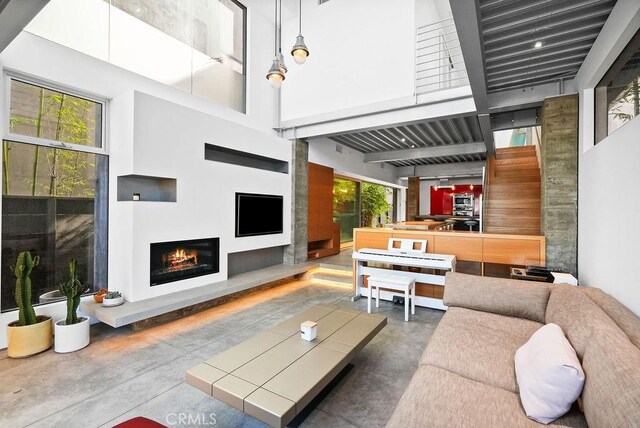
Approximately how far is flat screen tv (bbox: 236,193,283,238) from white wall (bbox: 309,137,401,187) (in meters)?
1.56

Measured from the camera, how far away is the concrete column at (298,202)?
6.21 meters

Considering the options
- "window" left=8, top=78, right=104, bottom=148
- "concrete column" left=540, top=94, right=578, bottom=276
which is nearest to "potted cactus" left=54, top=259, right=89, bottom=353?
"window" left=8, top=78, right=104, bottom=148

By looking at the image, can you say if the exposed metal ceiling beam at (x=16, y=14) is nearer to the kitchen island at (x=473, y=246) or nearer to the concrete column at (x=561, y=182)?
the kitchen island at (x=473, y=246)

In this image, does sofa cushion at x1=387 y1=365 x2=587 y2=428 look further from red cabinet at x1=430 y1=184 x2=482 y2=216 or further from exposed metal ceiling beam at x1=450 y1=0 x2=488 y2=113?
red cabinet at x1=430 y1=184 x2=482 y2=216

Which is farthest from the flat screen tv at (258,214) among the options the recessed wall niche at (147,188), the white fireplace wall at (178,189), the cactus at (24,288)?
the cactus at (24,288)

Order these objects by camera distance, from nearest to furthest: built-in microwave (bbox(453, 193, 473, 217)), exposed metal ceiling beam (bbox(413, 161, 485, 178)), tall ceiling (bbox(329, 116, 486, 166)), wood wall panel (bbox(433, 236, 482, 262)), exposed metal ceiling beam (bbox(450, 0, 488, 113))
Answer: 1. exposed metal ceiling beam (bbox(450, 0, 488, 113))
2. wood wall panel (bbox(433, 236, 482, 262))
3. tall ceiling (bbox(329, 116, 486, 166))
4. exposed metal ceiling beam (bbox(413, 161, 485, 178))
5. built-in microwave (bbox(453, 193, 473, 217))

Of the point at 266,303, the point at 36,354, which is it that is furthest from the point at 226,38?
the point at 36,354

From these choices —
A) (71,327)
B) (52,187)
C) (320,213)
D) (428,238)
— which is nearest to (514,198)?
(428,238)

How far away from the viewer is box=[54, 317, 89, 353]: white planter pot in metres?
2.90

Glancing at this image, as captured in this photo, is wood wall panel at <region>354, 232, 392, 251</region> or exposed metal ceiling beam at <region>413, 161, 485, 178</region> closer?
wood wall panel at <region>354, 232, 392, 251</region>

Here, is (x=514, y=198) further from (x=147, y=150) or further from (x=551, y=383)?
(x=147, y=150)

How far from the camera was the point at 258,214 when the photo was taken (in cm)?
548

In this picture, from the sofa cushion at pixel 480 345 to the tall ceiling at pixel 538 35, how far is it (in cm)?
266

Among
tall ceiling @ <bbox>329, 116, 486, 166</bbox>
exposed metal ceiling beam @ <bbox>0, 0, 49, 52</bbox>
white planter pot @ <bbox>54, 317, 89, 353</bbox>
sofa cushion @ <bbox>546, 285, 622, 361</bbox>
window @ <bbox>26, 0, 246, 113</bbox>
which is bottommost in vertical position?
white planter pot @ <bbox>54, 317, 89, 353</bbox>
